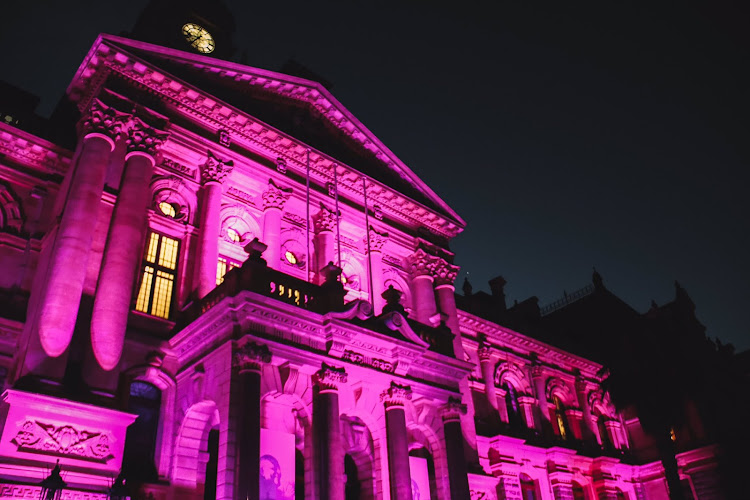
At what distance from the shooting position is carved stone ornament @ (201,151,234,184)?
2322 cm

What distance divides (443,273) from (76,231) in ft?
58.0

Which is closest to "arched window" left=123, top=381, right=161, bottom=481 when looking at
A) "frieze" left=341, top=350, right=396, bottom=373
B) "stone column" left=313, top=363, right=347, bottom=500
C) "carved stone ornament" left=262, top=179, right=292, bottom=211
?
"stone column" left=313, top=363, right=347, bottom=500

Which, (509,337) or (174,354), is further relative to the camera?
(509,337)

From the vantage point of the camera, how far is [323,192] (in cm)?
2756

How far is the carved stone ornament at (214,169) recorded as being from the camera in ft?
76.2

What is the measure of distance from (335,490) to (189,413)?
492 cm

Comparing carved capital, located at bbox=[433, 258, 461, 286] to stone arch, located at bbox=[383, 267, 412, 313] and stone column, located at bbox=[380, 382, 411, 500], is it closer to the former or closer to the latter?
stone arch, located at bbox=[383, 267, 412, 313]

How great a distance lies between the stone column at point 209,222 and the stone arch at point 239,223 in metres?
1.14

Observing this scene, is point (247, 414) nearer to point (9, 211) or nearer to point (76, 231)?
point (76, 231)

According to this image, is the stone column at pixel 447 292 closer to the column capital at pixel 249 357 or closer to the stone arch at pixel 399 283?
the stone arch at pixel 399 283

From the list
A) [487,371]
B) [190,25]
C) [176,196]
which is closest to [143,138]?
[176,196]

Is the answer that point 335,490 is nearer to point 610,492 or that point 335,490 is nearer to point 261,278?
point 261,278

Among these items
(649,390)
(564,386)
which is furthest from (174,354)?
(564,386)

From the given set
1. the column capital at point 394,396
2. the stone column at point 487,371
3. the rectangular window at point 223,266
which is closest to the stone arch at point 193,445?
the column capital at point 394,396
